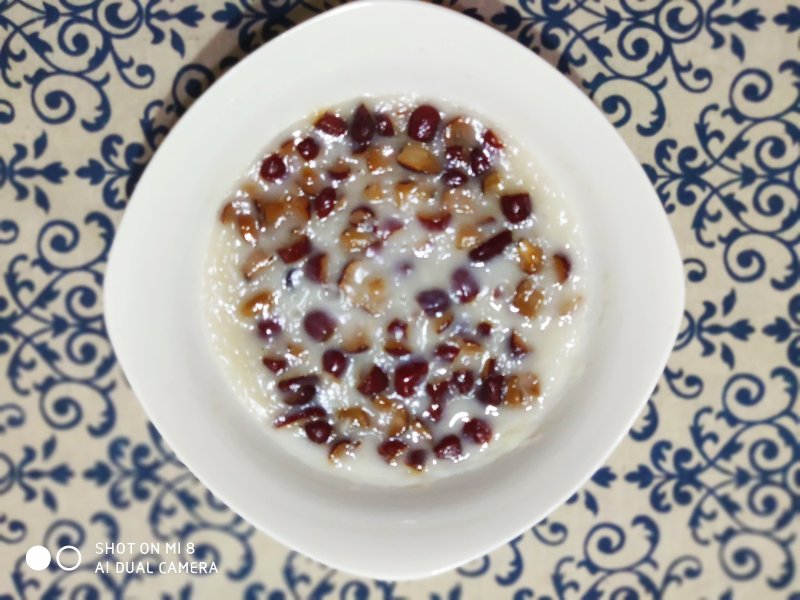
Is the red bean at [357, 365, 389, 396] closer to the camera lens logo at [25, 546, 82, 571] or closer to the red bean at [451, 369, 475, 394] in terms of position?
the red bean at [451, 369, 475, 394]

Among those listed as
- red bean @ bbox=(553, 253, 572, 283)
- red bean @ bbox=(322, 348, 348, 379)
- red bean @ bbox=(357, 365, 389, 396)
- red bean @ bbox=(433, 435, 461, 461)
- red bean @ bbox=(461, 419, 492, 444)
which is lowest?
red bean @ bbox=(433, 435, 461, 461)

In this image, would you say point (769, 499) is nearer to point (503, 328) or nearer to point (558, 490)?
point (558, 490)

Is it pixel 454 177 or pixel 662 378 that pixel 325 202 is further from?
pixel 662 378

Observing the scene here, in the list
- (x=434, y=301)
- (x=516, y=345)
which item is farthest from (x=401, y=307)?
(x=516, y=345)

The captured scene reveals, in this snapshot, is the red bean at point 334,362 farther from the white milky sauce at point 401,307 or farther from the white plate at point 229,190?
the white plate at point 229,190

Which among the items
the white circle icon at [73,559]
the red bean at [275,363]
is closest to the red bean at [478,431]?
the red bean at [275,363]

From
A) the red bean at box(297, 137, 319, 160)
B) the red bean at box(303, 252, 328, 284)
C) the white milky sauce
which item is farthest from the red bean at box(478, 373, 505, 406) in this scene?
the red bean at box(297, 137, 319, 160)
